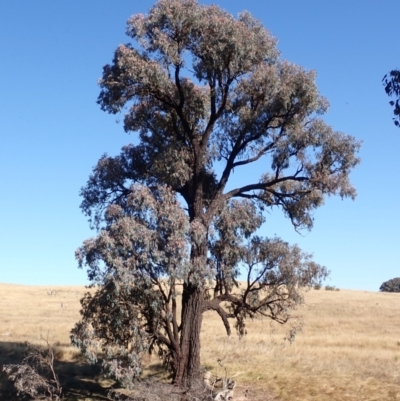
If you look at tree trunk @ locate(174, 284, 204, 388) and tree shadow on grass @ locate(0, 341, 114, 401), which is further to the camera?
tree shadow on grass @ locate(0, 341, 114, 401)

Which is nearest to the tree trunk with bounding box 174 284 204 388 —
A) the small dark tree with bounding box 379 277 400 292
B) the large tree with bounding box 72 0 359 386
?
the large tree with bounding box 72 0 359 386

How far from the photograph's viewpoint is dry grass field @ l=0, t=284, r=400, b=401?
22281 millimetres

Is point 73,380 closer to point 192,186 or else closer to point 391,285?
point 192,186

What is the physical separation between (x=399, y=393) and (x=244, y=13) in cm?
1318

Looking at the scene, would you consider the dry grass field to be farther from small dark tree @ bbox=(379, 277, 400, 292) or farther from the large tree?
small dark tree @ bbox=(379, 277, 400, 292)

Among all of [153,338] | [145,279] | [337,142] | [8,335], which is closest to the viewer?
[145,279]

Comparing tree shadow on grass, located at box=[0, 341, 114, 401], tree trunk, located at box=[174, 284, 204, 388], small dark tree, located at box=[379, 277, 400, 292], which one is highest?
small dark tree, located at box=[379, 277, 400, 292]

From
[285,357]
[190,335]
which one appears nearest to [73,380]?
[190,335]

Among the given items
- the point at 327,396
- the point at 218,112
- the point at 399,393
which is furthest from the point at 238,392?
the point at 218,112

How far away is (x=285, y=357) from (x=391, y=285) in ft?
354

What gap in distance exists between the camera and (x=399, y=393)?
21.3 m

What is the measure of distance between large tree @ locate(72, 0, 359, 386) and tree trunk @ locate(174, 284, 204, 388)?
0.03 m

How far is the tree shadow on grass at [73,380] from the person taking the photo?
76.9ft

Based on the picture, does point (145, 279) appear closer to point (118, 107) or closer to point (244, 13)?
Answer: point (118, 107)
